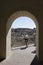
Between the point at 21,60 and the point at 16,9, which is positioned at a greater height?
the point at 16,9

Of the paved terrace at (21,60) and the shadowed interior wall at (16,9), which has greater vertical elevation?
the shadowed interior wall at (16,9)

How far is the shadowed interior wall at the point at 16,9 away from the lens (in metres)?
8.17

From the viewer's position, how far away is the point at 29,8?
8297 mm

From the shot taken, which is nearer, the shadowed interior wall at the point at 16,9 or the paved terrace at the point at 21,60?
the paved terrace at the point at 21,60

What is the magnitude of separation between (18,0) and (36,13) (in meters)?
1.21

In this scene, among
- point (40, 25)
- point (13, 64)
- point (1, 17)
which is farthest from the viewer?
point (1, 17)

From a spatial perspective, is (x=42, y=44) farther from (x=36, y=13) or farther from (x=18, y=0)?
(x=18, y=0)

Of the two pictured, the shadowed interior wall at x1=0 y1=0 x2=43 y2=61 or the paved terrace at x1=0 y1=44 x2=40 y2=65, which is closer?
the paved terrace at x1=0 y1=44 x2=40 y2=65

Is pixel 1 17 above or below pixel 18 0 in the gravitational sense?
below

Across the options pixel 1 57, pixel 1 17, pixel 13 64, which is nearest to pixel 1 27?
pixel 1 17

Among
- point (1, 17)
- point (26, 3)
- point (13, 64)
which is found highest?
point (26, 3)

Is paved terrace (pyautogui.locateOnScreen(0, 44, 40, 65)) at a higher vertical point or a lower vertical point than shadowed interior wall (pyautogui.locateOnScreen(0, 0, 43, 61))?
lower

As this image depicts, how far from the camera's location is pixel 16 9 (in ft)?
27.7

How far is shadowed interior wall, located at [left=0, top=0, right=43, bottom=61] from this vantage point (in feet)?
26.8
